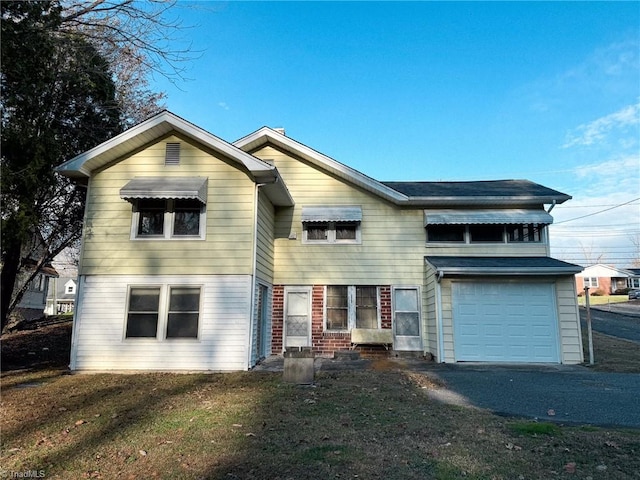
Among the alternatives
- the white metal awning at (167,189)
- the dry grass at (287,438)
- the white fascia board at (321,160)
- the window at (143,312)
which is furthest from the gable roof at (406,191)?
the dry grass at (287,438)

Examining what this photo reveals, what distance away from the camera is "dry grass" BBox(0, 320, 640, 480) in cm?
395

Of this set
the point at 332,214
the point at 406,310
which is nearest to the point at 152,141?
the point at 332,214

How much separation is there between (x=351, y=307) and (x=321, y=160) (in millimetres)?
4475

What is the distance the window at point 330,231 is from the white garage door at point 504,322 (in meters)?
3.38

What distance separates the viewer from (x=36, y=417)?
588 centimetres

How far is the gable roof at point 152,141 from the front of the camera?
10.1m

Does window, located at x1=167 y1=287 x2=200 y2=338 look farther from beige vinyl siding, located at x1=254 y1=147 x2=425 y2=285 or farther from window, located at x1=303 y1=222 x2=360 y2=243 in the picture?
window, located at x1=303 y1=222 x2=360 y2=243

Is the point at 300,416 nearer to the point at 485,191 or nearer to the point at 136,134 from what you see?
the point at 136,134

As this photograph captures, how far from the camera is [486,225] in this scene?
12.8 m

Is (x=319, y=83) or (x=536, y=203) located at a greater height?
(x=319, y=83)

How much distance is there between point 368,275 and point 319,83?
7.56m

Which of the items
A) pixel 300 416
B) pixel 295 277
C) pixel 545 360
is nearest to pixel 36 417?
pixel 300 416

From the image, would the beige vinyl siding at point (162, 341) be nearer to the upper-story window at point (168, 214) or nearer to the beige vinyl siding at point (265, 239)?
the beige vinyl siding at point (265, 239)

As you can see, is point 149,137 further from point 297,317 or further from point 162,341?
point 297,317
